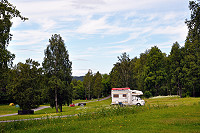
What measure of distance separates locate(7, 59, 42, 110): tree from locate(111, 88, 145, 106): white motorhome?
17.2m

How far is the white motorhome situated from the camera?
39250mm

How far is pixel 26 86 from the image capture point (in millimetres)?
45875

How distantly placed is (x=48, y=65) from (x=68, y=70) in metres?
3.87

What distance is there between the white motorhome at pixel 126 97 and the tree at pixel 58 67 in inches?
354

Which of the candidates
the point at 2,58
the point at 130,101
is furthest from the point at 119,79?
the point at 2,58

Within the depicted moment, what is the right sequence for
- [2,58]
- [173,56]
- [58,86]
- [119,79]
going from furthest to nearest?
[119,79] → [173,56] → [58,86] → [2,58]

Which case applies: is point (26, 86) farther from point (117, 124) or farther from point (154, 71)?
point (154, 71)

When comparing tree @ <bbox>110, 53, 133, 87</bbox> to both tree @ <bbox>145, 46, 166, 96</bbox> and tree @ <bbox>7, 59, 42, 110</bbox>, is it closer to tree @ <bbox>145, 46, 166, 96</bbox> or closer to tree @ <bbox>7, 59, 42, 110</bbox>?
tree @ <bbox>145, 46, 166, 96</bbox>

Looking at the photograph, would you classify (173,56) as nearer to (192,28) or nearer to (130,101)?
(130,101)

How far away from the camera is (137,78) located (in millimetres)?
79562

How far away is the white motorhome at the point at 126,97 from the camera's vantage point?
39.2 meters

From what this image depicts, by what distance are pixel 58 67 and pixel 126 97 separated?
46.3 feet

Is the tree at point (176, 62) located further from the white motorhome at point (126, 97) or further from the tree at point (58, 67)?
the tree at point (58, 67)

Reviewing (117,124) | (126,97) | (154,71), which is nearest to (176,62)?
(154,71)
